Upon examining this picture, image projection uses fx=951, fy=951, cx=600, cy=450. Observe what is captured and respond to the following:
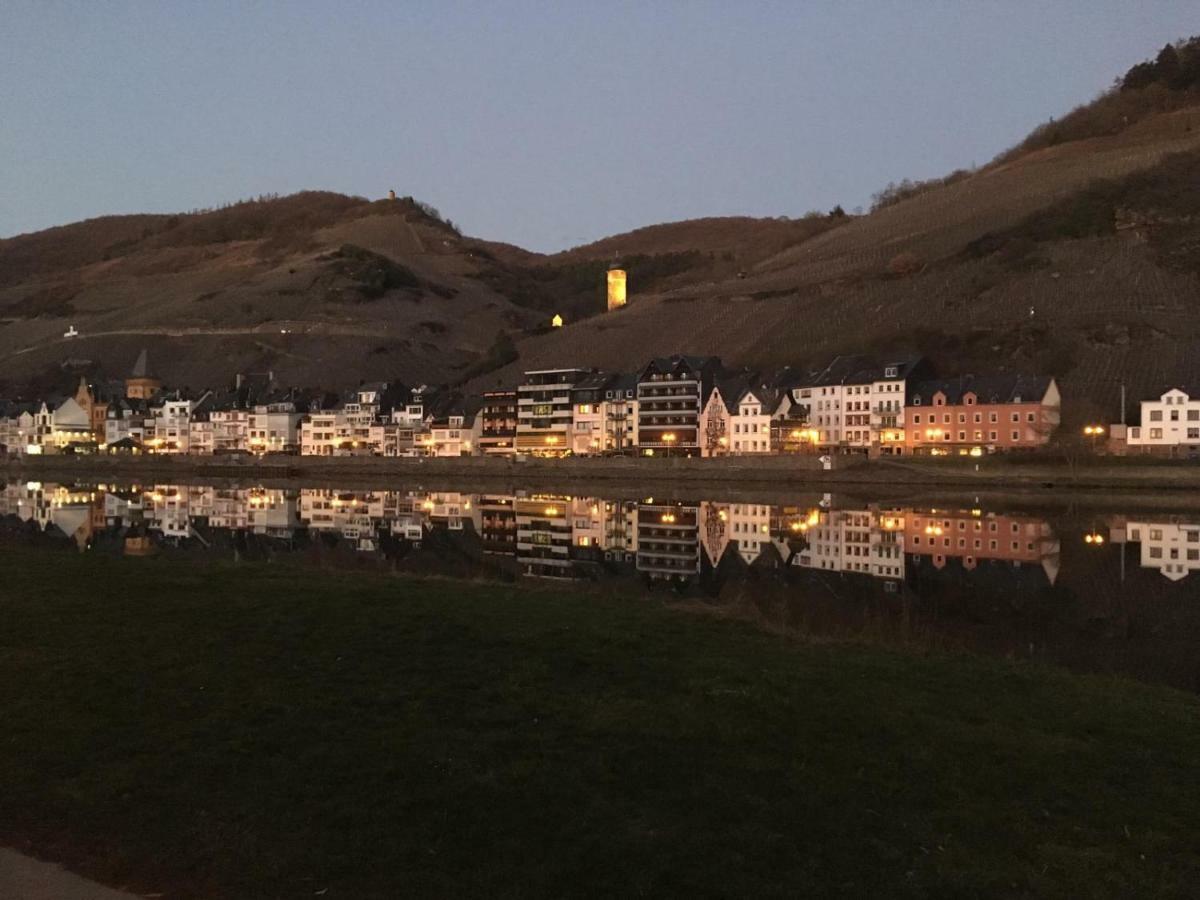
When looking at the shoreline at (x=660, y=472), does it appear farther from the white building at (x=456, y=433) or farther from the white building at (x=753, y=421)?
the white building at (x=456, y=433)

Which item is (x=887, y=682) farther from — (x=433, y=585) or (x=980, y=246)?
(x=980, y=246)

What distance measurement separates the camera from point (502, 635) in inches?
562

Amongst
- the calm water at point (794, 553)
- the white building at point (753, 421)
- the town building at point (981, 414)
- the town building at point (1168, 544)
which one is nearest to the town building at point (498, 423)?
the white building at point (753, 421)

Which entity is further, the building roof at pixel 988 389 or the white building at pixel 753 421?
the white building at pixel 753 421

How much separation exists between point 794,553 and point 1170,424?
199 ft

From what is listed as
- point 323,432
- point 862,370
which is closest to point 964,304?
point 862,370

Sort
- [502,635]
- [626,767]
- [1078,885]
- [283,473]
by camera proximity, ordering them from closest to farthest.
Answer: [1078,885] < [626,767] < [502,635] < [283,473]

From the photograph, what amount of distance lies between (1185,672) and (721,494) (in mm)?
53908

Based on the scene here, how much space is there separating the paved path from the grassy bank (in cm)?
20

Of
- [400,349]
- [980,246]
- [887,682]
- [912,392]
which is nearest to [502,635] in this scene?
[887,682]

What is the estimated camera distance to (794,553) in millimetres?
35344

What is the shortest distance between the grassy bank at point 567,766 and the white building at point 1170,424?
3037 inches

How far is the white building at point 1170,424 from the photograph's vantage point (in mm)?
78812

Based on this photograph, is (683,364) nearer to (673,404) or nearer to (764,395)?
(673,404)
